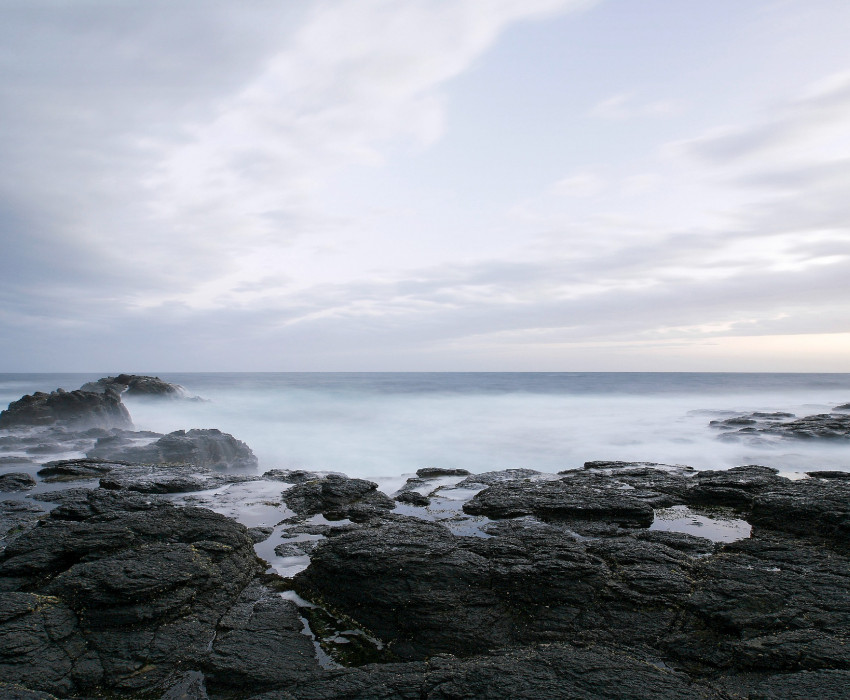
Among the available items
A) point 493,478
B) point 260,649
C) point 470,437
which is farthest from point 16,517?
point 470,437

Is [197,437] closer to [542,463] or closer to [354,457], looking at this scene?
[354,457]

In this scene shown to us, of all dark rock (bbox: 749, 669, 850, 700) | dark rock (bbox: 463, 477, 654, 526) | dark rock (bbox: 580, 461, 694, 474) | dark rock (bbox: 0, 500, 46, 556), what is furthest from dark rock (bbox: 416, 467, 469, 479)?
dark rock (bbox: 749, 669, 850, 700)

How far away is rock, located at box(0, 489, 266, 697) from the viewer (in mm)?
4367

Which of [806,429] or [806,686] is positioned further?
[806,429]

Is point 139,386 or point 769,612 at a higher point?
point 139,386

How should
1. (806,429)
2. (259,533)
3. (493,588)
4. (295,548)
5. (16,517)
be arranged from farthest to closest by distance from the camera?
(806,429), (16,517), (259,533), (295,548), (493,588)

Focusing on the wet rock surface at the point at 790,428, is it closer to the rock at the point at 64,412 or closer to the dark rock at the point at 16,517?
the dark rock at the point at 16,517

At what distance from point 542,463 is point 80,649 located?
1644 centimetres

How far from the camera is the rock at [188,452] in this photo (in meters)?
16.7

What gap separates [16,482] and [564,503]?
12955mm

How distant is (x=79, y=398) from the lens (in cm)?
2478

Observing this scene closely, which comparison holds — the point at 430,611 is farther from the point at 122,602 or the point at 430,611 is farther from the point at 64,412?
the point at 64,412

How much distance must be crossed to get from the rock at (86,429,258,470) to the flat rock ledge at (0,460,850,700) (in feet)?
30.1

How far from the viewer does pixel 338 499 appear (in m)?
10.1
